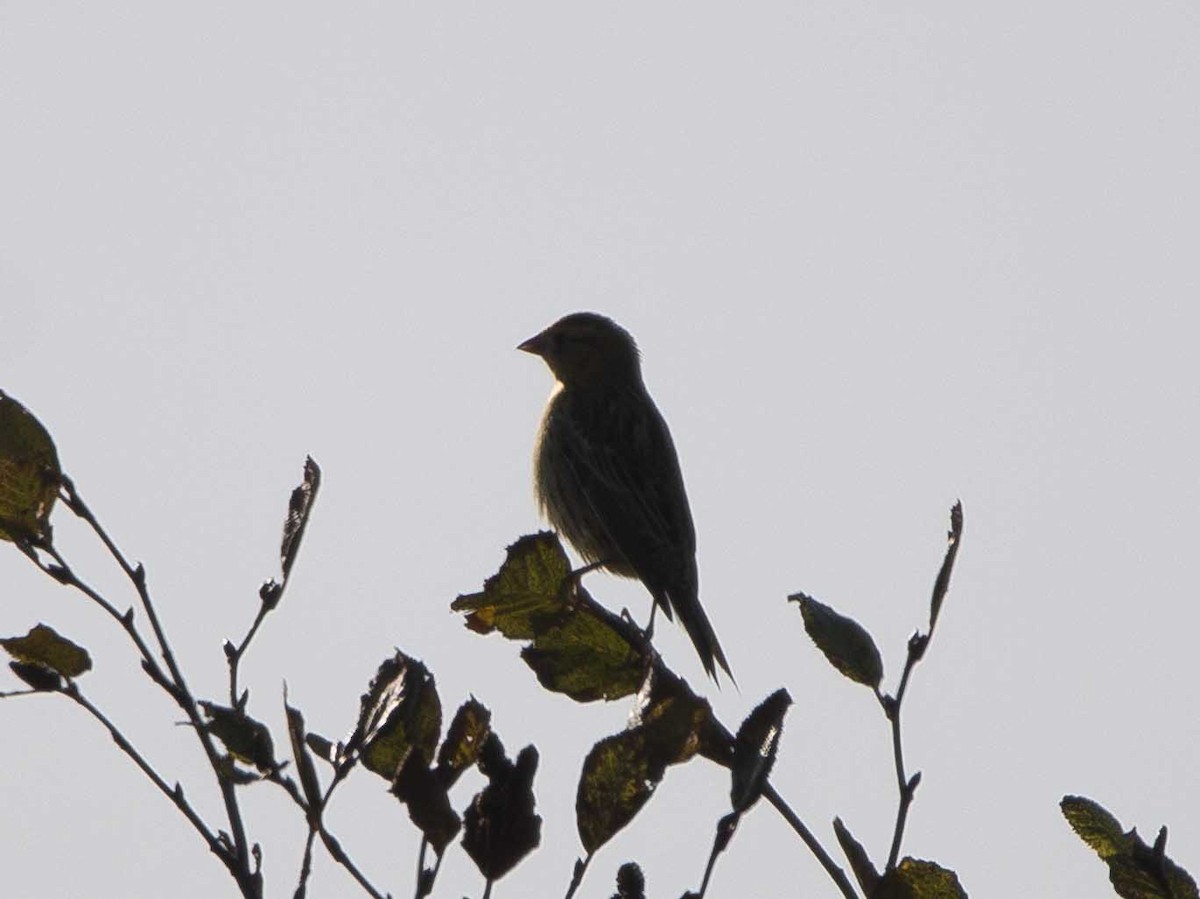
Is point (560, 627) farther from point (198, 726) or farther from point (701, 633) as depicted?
point (701, 633)

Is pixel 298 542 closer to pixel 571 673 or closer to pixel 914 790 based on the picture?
pixel 571 673

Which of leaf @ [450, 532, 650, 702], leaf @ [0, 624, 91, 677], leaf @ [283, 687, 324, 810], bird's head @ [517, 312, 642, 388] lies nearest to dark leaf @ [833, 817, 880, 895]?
leaf @ [450, 532, 650, 702]

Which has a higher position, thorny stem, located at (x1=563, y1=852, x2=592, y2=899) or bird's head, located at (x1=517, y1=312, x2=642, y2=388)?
bird's head, located at (x1=517, y1=312, x2=642, y2=388)

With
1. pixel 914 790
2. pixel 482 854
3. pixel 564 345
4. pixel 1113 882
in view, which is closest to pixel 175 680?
pixel 482 854

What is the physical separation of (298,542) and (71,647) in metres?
0.33

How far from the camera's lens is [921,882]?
2.14 m

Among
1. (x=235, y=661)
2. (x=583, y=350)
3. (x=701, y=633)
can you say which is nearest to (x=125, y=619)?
(x=235, y=661)

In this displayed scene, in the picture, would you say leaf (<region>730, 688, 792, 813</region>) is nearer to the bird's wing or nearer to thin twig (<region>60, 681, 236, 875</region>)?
thin twig (<region>60, 681, 236, 875</region>)

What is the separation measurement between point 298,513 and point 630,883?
783mm

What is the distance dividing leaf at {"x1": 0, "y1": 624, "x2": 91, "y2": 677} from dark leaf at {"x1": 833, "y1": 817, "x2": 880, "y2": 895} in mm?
980

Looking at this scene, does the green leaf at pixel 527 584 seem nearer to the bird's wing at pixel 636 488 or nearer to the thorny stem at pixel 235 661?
the thorny stem at pixel 235 661

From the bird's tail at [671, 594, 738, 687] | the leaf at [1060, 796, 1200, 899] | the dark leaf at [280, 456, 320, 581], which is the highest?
the bird's tail at [671, 594, 738, 687]

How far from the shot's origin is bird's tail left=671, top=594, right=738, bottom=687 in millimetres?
7754

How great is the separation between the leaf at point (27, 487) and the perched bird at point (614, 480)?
5.42 m
